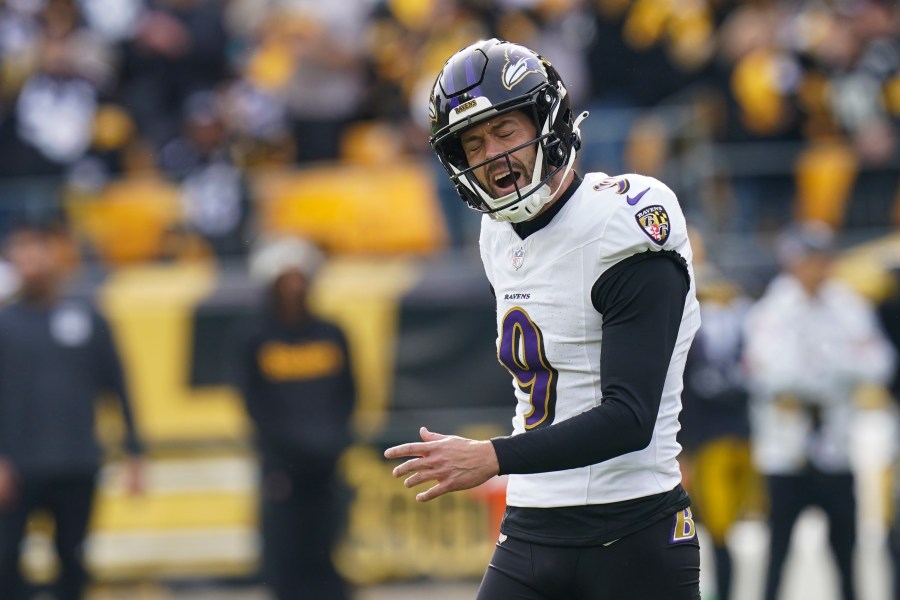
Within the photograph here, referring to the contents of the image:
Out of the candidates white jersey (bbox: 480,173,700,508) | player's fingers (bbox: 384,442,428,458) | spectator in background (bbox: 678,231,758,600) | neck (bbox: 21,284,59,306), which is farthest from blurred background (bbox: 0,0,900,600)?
player's fingers (bbox: 384,442,428,458)

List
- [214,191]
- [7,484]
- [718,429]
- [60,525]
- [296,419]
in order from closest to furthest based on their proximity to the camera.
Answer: [7,484]
[60,525]
[718,429]
[296,419]
[214,191]

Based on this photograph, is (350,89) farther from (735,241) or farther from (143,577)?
(143,577)

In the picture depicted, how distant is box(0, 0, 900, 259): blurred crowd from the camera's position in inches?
396

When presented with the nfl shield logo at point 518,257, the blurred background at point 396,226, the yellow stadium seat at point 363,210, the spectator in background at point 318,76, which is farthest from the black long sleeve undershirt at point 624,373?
the spectator in background at point 318,76

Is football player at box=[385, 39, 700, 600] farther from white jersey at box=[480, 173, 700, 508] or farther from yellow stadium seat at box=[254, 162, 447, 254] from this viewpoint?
yellow stadium seat at box=[254, 162, 447, 254]

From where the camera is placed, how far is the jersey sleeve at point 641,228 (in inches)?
136

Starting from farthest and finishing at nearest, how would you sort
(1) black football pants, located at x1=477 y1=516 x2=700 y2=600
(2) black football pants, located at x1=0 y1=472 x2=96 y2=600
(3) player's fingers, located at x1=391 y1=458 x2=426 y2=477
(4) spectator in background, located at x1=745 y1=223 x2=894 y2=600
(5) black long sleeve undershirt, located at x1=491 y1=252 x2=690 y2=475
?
(2) black football pants, located at x1=0 y1=472 x2=96 y2=600, (4) spectator in background, located at x1=745 y1=223 x2=894 y2=600, (1) black football pants, located at x1=477 y1=516 x2=700 y2=600, (5) black long sleeve undershirt, located at x1=491 y1=252 x2=690 y2=475, (3) player's fingers, located at x1=391 y1=458 x2=426 y2=477

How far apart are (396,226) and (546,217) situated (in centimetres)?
626

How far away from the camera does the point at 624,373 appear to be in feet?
11.1

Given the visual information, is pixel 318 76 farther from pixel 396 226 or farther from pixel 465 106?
pixel 465 106

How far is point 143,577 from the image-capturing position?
9852 mm

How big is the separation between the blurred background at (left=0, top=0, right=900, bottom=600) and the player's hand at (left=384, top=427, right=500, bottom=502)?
5.94 meters

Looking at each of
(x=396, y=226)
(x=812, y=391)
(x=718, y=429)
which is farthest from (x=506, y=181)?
(x=396, y=226)

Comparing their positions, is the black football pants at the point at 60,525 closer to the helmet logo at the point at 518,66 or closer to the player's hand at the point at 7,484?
the player's hand at the point at 7,484
